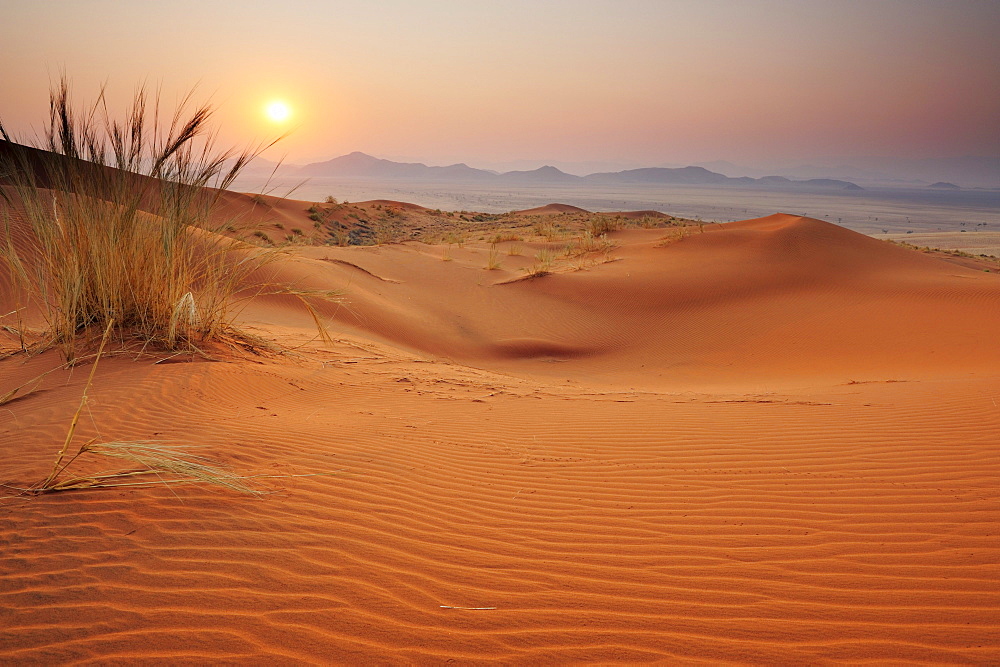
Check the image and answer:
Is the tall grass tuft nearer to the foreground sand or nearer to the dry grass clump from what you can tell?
the foreground sand

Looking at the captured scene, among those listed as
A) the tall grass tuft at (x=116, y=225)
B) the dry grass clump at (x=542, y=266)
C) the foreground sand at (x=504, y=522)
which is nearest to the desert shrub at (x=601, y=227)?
the dry grass clump at (x=542, y=266)

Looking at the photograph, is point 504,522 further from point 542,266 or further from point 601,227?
point 601,227

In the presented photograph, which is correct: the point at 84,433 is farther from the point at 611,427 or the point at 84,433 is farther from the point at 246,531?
the point at 611,427

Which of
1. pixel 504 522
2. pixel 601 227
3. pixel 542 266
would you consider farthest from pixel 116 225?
pixel 601 227

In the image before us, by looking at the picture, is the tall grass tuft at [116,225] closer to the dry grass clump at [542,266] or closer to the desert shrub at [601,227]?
the dry grass clump at [542,266]

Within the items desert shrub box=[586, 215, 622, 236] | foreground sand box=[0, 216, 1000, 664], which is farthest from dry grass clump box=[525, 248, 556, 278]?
foreground sand box=[0, 216, 1000, 664]


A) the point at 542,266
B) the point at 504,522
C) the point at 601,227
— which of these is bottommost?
the point at 504,522

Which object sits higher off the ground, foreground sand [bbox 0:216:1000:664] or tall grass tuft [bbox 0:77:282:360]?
tall grass tuft [bbox 0:77:282:360]

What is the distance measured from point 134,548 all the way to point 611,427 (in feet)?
12.5

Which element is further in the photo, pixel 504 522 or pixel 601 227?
pixel 601 227

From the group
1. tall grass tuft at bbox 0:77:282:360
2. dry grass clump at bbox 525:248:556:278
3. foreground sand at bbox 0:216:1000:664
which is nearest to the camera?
foreground sand at bbox 0:216:1000:664

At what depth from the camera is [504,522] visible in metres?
3.31

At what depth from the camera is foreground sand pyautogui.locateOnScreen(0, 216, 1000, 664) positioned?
7.41ft

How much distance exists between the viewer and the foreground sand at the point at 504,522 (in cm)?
226
